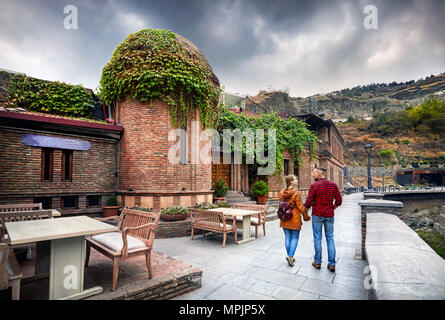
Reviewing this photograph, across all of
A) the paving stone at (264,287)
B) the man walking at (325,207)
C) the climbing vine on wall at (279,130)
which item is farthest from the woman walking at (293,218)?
the climbing vine on wall at (279,130)

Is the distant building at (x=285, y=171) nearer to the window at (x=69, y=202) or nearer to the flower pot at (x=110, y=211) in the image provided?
the flower pot at (x=110, y=211)

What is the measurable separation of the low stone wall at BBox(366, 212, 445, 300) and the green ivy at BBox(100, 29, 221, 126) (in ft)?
24.4

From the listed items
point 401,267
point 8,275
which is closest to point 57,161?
point 8,275

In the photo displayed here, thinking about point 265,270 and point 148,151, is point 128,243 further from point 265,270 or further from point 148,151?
point 148,151

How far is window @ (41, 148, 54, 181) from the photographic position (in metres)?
7.35

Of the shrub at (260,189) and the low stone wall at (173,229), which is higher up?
the shrub at (260,189)

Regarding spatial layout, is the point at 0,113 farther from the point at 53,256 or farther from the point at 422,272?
the point at 422,272

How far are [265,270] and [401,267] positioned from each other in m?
2.66

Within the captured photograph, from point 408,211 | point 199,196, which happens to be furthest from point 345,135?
point 199,196

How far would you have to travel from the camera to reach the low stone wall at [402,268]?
1654 millimetres

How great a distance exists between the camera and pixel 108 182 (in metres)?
8.73

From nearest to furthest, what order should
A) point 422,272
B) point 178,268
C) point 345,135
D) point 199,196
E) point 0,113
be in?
point 422,272, point 178,268, point 0,113, point 199,196, point 345,135

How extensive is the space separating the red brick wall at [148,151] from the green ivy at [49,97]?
2.01 metres
